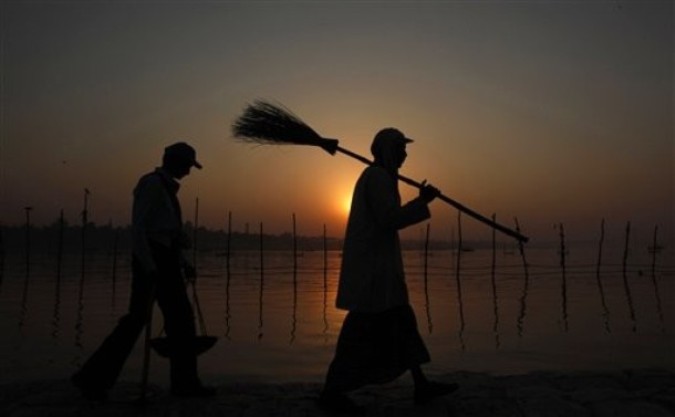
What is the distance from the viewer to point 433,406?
191 inches

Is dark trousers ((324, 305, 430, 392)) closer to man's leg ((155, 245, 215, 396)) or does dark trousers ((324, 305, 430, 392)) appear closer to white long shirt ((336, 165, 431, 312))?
white long shirt ((336, 165, 431, 312))

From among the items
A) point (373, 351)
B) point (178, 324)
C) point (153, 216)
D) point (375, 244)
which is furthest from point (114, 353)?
point (375, 244)

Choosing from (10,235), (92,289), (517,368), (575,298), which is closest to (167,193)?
(517,368)

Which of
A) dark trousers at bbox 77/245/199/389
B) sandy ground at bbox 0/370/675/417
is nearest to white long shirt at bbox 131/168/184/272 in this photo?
dark trousers at bbox 77/245/199/389

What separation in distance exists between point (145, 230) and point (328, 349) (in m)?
6.58

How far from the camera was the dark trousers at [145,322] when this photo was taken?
16.4ft

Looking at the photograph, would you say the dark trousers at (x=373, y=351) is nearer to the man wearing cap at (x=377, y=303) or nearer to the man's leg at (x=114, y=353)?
the man wearing cap at (x=377, y=303)

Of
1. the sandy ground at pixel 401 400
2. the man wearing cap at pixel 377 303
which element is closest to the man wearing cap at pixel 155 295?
the sandy ground at pixel 401 400

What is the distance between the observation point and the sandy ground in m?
4.67

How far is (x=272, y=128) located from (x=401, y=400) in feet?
8.34

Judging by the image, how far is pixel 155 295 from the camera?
501 centimetres

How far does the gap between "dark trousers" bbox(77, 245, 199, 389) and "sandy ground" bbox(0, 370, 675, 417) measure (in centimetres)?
27

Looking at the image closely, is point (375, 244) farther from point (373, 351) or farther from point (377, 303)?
point (373, 351)

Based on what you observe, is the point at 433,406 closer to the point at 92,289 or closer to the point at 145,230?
the point at 145,230
